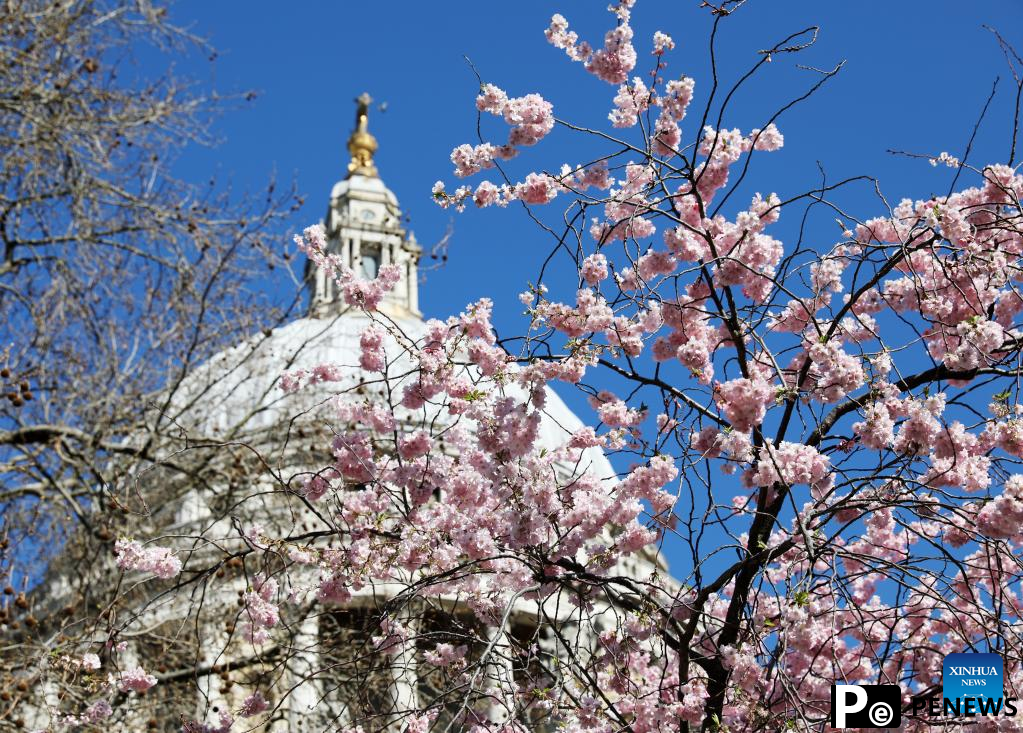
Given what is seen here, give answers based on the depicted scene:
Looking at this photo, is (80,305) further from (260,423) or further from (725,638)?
(260,423)

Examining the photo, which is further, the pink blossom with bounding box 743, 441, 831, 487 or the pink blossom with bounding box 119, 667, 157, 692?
the pink blossom with bounding box 119, 667, 157, 692

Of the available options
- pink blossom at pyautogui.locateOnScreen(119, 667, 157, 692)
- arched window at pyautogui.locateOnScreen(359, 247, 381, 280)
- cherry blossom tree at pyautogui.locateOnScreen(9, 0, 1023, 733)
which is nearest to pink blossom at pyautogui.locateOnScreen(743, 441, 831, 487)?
cherry blossom tree at pyautogui.locateOnScreen(9, 0, 1023, 733)

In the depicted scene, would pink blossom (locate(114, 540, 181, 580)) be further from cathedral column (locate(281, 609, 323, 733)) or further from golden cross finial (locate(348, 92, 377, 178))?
golden cross finial (locate(348, 92, 377, 178))

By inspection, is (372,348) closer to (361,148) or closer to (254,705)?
(254,705)

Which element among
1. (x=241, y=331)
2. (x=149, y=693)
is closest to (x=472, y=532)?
(x=149, y=693)

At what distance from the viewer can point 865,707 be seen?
6.08 m

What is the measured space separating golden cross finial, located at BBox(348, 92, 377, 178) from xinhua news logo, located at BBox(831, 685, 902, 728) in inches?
1658

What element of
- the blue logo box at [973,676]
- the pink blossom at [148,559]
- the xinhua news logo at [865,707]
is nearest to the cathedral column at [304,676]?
the pink blossom at [148,559]

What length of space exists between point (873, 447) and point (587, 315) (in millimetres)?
1361

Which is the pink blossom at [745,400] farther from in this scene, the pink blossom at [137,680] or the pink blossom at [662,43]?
the pink blossom at [137,680]

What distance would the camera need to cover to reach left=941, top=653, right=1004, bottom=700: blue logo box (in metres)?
5.82

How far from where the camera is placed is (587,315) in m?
6.27

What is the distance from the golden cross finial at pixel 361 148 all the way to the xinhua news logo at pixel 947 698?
42.1 metres

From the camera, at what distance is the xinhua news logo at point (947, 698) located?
229 inches
